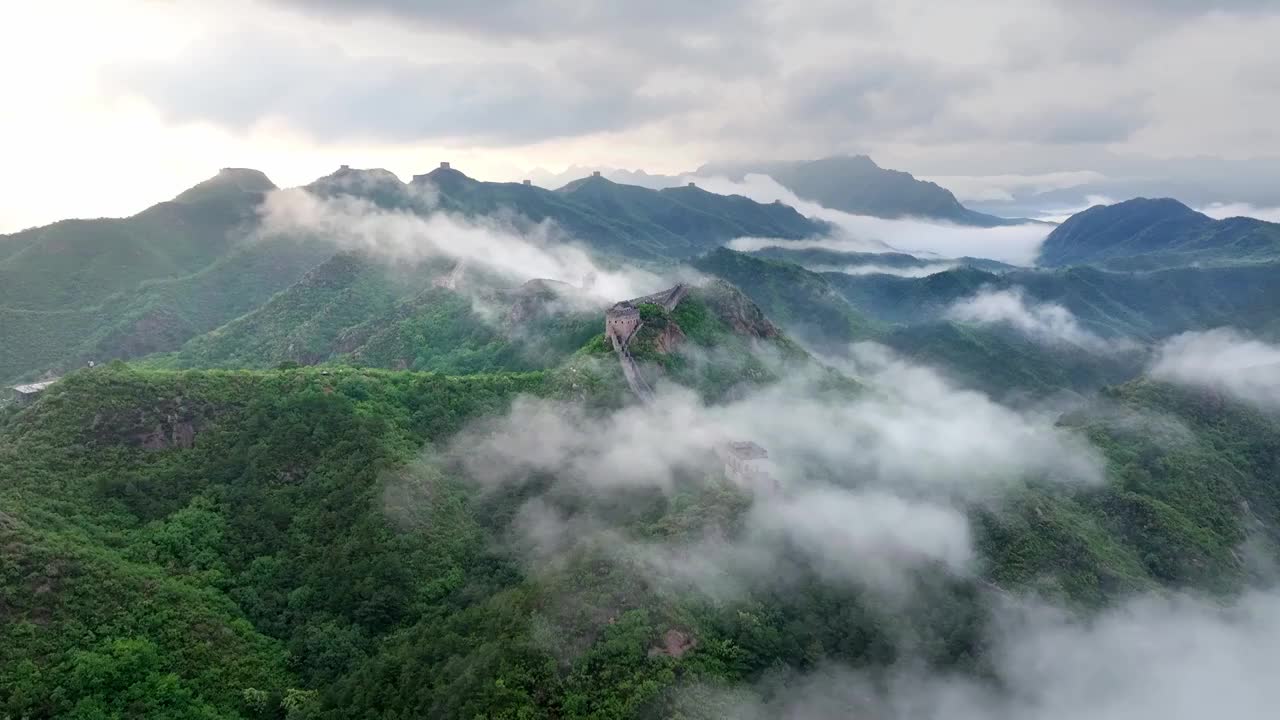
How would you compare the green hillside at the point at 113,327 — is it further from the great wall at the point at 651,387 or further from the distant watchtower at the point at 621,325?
the distant watchtower at the point at 621,325

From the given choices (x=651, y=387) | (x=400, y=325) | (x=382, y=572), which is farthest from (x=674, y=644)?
(x=400, y=325)

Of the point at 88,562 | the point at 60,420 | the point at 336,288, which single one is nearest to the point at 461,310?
the point at 336,288

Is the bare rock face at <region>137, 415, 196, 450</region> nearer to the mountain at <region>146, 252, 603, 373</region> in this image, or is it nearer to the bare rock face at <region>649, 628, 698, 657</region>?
the mountain at <region>146, 252, 603, 373</region>

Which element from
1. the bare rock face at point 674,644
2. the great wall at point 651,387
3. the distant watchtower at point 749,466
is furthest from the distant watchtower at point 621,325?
the bare rock face at point 674,644

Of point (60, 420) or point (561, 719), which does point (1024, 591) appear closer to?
point (561, 719)

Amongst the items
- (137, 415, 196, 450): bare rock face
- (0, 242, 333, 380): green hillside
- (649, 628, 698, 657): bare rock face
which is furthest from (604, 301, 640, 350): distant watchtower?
→ (0, 242, 333, 380): green hillside

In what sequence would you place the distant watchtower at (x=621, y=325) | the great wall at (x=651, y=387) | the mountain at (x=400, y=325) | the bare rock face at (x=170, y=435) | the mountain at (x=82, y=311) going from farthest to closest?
the mountain at (x=82, y=311) → the mountain at (x=400, y=325) → the distant watchtower at (x=621, y=325) → the great wall at (x=651, y=387) → the bare rock face at (x=170, y=435)
